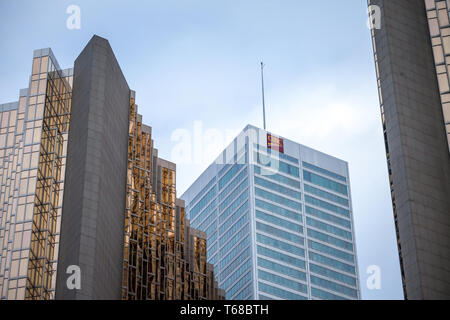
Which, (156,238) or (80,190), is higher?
(156,238)

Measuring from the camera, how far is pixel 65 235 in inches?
3716

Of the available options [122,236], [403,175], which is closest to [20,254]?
[122,236]

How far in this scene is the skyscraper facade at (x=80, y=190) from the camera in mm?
92312

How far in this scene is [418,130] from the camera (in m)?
88.4

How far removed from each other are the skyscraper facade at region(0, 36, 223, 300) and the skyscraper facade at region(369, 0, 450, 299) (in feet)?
107

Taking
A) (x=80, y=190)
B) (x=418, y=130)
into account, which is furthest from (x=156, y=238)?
(x=418, y=130)

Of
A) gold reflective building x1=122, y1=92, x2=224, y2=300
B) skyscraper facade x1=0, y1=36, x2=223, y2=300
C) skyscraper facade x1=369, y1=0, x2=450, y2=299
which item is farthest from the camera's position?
gold reflective building x1=122, y1=92, x2=224, y2=300

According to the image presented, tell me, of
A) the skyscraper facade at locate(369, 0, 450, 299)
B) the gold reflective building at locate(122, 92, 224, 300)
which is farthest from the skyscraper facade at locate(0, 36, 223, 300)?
the skyscraper facade at locate(369, 0, 450, 299)

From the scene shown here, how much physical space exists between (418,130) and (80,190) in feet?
123

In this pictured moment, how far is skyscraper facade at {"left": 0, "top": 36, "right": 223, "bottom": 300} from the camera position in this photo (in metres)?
92.3

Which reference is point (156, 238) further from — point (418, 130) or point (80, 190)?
point (418, 130)

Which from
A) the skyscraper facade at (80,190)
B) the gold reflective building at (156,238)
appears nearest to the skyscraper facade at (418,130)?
the skyscraper facade at (80,190)

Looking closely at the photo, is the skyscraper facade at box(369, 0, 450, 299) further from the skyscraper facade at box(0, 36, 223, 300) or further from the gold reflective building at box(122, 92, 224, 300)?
the gold reflective building at box(122, 92, 224, 300)
